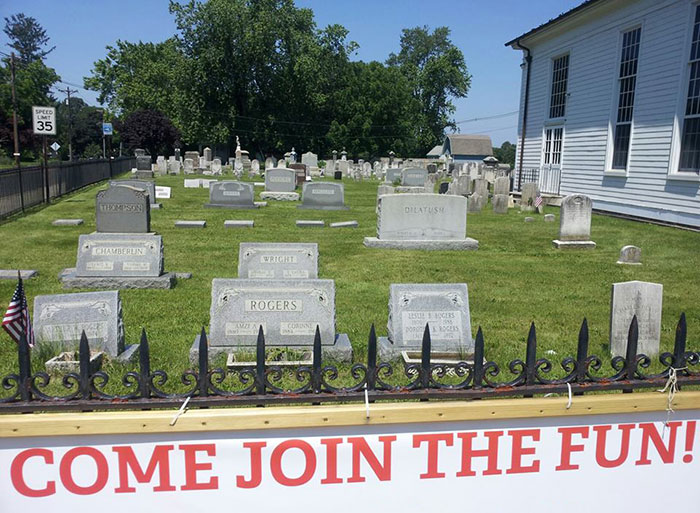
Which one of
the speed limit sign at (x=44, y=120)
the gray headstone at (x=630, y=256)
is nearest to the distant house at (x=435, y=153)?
the speed limit sign at (x=44, y=120)

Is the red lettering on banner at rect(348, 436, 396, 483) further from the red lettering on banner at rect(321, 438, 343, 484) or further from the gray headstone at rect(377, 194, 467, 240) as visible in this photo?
the gray headstone at rect(377, 194, 467, 240)

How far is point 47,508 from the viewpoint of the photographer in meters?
2.44

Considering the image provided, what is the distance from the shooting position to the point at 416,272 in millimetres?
10742

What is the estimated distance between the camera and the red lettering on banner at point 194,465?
249cm

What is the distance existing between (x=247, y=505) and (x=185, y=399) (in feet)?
1.81

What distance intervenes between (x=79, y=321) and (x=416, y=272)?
21.5 feet

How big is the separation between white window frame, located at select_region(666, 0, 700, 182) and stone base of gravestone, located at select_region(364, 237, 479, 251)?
8078 millimetres

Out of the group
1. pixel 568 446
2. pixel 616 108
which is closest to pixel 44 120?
pixel 568 446

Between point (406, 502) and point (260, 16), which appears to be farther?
point (260, 16)

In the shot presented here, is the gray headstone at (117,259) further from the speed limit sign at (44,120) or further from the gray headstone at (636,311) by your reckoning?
the speed limit sign at (44,120)

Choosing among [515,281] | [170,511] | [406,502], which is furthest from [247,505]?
[515,281]

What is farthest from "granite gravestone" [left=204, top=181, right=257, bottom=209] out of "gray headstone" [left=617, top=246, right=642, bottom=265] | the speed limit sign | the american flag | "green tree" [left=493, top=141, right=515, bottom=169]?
"green tree" [left=493, top=141, right=515, bottom=169]

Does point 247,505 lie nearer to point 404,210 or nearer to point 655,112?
point 404,210

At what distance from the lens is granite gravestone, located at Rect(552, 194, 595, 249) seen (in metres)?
13.4
